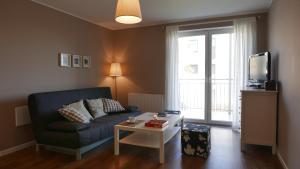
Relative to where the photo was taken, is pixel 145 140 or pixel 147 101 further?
pixel 147 101

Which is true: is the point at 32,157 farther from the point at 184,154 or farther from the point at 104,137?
the point at 184,154

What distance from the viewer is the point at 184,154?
2.90 m

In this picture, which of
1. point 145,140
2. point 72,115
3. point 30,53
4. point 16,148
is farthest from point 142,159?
point 30,53

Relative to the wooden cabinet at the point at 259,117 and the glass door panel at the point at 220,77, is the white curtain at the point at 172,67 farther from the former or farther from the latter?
the wooden cabinet at the point at 259,117

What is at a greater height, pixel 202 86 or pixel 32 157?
pixel 202 86

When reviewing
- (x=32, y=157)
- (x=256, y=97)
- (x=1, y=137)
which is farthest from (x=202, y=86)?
(x=1, y=137)

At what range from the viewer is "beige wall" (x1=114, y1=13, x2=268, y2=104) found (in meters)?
4.84

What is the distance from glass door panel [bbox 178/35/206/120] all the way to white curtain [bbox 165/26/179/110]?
202 millimetres

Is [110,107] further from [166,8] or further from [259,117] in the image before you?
[259,117]

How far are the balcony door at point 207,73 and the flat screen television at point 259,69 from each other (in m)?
0.67

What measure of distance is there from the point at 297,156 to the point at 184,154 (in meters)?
1.32

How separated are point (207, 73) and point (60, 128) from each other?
3.12 metres

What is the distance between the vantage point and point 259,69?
330cm

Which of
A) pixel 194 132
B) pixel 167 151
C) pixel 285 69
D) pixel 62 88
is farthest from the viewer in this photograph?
pixel 62 88
